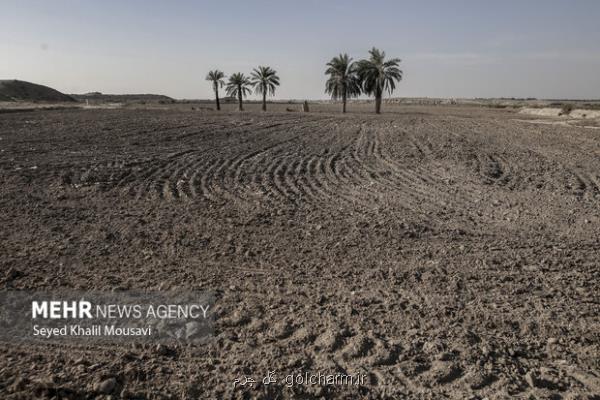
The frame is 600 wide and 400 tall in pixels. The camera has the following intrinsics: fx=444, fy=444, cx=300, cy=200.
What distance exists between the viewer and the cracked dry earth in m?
3.17

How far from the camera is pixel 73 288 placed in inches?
175

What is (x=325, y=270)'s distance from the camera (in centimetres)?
497

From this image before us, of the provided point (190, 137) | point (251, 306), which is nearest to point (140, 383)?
point (251, 306)

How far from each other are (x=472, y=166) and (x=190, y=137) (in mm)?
10675

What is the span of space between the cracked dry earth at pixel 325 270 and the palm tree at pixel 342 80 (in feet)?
142

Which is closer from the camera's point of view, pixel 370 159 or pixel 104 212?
pixel 104 212

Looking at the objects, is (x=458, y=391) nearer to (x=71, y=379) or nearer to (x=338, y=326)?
(x=338, y=326)

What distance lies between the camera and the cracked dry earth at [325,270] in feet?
10.4

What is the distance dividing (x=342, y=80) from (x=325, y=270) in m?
50.0

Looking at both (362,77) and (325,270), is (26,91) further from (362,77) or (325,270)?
(325,270)

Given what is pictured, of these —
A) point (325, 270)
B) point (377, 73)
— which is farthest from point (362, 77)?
point (325, 270)

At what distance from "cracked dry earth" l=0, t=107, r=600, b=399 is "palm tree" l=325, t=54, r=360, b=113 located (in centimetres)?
4337

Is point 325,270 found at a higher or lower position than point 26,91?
lower

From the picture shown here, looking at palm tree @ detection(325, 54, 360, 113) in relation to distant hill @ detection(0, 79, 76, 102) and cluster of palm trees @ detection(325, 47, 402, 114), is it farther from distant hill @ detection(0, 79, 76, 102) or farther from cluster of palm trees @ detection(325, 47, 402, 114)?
distant hill @ detection(0, 79, 76, 102)
